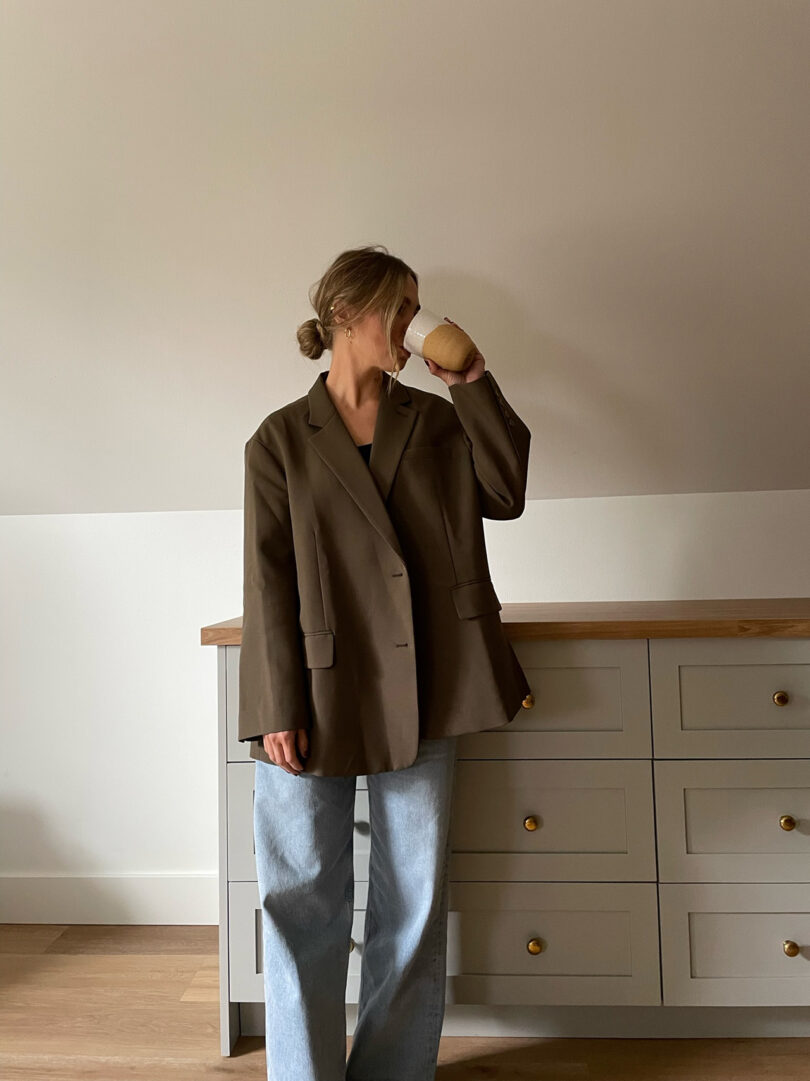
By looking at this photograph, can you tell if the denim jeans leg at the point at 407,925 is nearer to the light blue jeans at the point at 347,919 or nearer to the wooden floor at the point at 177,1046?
the light blue jeans at the point at 347,919

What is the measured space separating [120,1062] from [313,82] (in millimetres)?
1939

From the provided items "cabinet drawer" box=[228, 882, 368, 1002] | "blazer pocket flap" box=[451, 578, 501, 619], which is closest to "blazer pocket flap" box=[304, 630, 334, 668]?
"blazer pocket flap" box=[451, 578, 501, 619]

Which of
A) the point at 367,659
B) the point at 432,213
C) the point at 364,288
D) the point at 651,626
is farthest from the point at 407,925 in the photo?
the point at 432,213

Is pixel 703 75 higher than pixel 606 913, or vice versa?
pixel 703 75

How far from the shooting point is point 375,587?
1.57 meters

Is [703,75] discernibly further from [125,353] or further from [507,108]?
[125,353]

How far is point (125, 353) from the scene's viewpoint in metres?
2.17

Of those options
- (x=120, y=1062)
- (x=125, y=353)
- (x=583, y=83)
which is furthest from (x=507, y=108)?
(x=120, y=1062)

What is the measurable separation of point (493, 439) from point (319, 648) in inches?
18.4

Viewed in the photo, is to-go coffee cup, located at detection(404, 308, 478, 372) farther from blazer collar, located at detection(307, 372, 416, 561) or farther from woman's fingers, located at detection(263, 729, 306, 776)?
woman's fingers, located at detection(263, 729, 306, 776)

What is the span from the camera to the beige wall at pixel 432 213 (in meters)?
1.62

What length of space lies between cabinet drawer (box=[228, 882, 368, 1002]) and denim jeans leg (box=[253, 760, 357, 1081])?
25cm

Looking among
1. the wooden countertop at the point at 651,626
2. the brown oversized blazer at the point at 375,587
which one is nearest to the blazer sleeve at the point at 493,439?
the brown oversized blazer at the point at 375,587

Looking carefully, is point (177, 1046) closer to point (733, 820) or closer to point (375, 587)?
point (375, 587)
